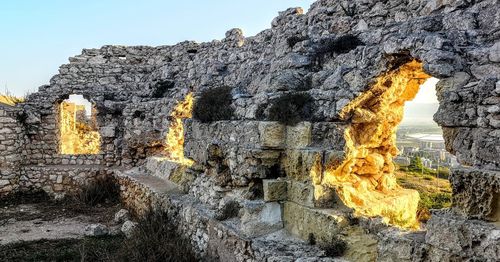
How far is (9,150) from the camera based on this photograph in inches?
516

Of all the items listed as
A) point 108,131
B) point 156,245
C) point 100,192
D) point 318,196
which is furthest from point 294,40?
point 108,131

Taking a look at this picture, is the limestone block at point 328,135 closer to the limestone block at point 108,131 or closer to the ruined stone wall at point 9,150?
the limestone block at point 108,131

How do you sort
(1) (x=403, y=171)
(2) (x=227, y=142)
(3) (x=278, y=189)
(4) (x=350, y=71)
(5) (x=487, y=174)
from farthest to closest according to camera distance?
(1) (x=403, y=171) → (2) (x=227, y=142) → (3) (x=278, y=189) → (4) (x=350, y=71) → (5) (x=487, y=174)

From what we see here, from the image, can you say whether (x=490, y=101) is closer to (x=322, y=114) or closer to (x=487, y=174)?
(x=487, y=174)

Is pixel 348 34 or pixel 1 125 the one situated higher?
pixel 348 34

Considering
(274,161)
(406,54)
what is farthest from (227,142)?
(406,54)

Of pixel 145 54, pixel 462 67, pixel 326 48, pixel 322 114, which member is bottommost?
pixel 322 114

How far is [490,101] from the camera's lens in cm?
355

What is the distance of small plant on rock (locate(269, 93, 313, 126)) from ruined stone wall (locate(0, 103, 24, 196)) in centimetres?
1032

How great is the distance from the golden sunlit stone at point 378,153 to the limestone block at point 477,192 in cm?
165

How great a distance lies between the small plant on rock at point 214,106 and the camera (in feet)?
24.4

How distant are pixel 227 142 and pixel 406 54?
3.24m

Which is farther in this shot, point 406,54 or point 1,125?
point 1,125

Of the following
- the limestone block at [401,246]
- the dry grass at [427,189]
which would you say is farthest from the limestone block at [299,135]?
the dry grass at [427,189]
